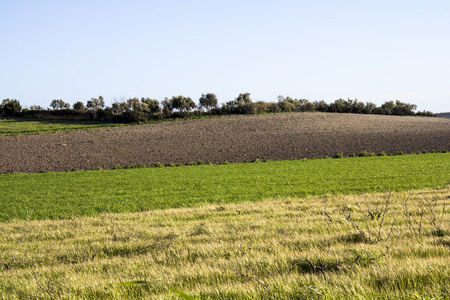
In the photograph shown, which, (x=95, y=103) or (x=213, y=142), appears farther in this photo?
(x=95, y=103)

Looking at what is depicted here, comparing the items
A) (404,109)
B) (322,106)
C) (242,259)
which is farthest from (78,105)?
(242,259)

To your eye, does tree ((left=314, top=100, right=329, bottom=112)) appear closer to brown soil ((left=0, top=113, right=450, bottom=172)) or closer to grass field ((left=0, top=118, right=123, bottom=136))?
brown soil ((left=0, top=113, right=450, bottom=172))

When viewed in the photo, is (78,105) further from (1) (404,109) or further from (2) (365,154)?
(1) (404,109)

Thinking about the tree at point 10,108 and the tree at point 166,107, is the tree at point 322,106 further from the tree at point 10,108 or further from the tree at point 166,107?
the tree at point 10,108

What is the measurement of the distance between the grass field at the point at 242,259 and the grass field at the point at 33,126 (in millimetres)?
52526

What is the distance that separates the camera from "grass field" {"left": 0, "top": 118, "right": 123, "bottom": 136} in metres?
54.6

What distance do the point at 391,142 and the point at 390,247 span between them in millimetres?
41398

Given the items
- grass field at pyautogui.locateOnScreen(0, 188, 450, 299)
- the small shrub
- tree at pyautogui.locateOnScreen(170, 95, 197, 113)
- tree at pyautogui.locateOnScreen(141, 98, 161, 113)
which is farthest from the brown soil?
grass field at pyautogui.locateOnScreen(0, 188, 450, 299)

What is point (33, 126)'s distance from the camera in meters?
61.1

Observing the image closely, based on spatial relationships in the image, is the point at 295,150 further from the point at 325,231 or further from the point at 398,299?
the point at 398,299

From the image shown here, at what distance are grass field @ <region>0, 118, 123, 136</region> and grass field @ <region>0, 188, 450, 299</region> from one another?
52.5 metres

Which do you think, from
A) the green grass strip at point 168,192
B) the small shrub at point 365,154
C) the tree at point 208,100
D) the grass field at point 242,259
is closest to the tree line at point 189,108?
the tree at point 208,100

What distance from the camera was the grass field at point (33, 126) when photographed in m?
54.6

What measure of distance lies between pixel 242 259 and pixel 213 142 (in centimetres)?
4005
